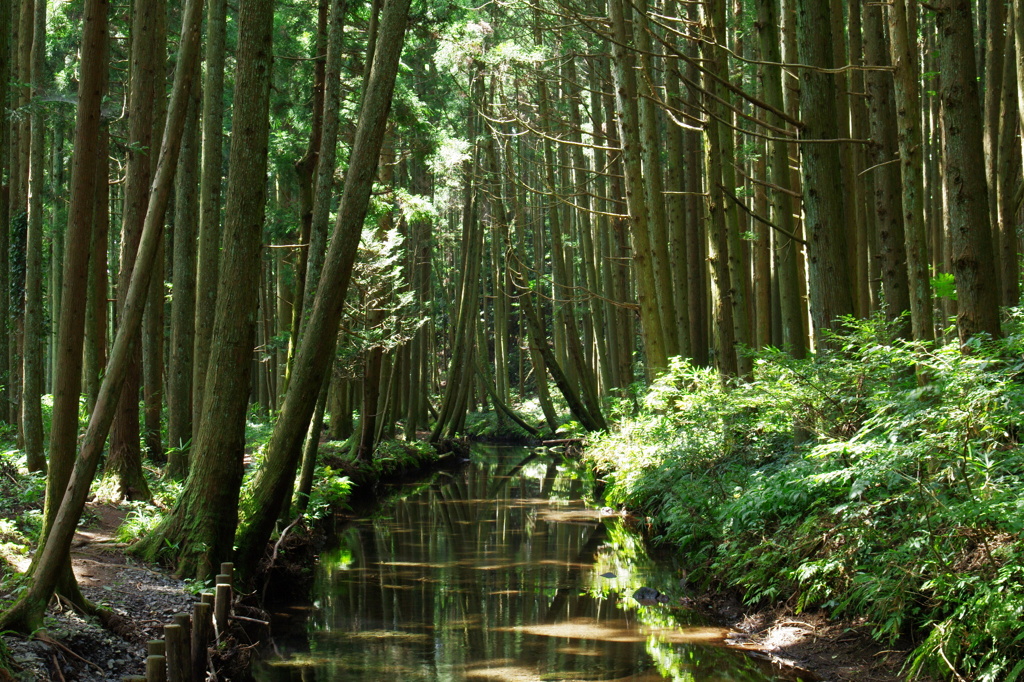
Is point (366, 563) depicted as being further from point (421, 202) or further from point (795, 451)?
point (421, 202)

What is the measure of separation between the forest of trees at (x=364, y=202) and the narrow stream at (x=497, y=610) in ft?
4.30

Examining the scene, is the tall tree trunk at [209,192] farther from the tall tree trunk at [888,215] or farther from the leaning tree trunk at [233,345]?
the tall tree trunk at [888,215]

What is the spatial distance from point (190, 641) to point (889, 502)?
16.4 feet

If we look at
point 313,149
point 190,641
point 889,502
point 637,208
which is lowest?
point 190,641

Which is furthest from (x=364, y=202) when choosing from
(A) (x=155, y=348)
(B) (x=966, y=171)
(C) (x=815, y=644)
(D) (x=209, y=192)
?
(A) (x=155, y=348)

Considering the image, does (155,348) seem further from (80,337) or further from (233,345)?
(80,337)

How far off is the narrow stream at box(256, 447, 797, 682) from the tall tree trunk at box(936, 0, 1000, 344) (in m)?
3.25

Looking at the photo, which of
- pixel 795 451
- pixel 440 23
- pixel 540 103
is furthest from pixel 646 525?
pixel 540 103

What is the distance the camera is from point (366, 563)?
35.3 ft

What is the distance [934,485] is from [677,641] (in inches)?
→ 102

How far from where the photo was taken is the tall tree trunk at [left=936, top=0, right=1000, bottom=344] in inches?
241

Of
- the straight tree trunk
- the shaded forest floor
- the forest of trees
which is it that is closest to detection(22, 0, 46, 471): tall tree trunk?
the forest of trees

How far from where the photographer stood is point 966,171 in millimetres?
6184

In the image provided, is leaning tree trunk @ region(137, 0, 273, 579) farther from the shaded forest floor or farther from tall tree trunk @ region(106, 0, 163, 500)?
tall tree trunk @ region(106, 0, 163, 500)
